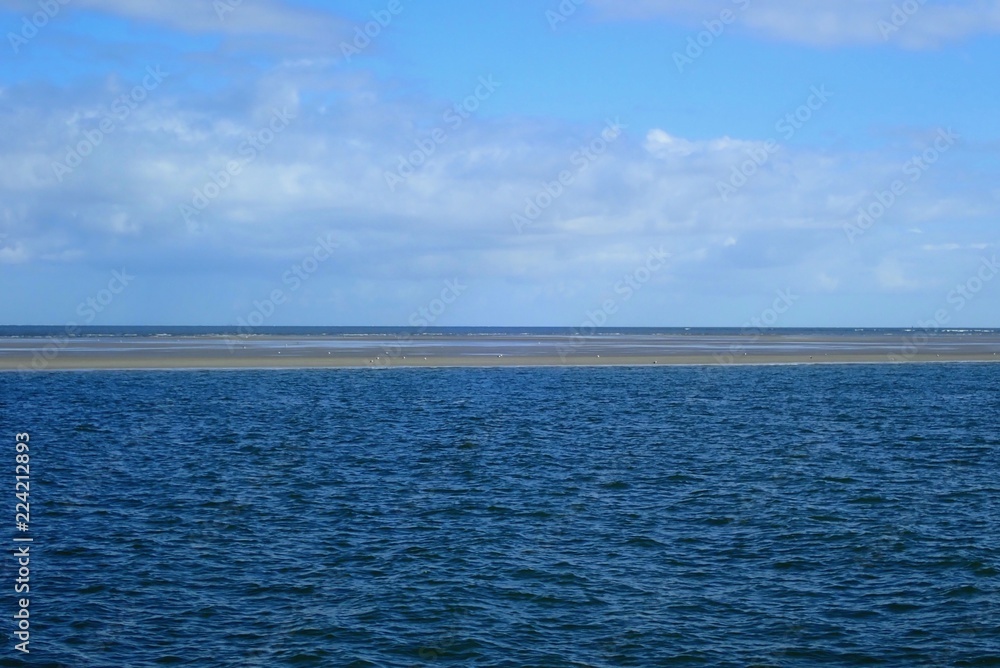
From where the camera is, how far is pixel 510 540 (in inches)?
899

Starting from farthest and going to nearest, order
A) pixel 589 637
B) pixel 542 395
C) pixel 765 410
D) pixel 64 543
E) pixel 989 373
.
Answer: pixel 989 373
pixel 542 395
pixel 765 410
pixel 64 543
pixel 589 637

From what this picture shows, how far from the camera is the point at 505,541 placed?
22.8 metres


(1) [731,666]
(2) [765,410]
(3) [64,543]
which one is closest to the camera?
(1) [731,666]

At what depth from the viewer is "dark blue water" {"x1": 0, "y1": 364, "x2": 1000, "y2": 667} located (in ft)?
53.6

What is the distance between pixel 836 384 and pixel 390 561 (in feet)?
186

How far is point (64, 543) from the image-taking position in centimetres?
2209

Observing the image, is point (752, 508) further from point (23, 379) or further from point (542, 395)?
point (23, 379)

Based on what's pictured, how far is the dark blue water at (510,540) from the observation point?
16.3m

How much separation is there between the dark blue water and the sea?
3.2 inches

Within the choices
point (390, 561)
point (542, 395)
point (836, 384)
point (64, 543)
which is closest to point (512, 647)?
point (390, 561)

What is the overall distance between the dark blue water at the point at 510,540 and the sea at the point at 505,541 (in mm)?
81

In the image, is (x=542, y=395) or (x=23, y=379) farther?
(x=23, y=379)

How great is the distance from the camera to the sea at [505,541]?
53.5ft

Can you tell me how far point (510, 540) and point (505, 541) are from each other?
143 millimetres
